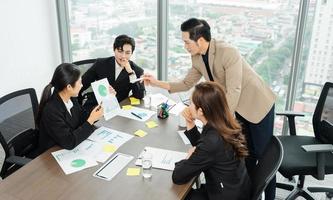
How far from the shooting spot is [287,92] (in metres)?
3.52

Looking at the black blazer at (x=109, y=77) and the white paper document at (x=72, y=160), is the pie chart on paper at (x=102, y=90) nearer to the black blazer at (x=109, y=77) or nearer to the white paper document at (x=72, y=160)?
the black blazer at (x=109, y=77)

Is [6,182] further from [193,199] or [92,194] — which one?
[193,199]

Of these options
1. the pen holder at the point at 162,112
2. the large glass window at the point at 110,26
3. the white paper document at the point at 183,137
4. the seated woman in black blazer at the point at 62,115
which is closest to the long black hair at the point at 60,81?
the seated woman in black blazer at the point at 62,115

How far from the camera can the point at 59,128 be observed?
6.95 feet

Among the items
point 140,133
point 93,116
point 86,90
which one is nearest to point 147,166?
point 140,133

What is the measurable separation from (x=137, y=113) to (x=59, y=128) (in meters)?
0.73

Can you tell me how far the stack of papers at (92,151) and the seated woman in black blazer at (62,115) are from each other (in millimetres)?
48

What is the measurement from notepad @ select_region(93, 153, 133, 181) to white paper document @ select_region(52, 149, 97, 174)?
0.28 feet

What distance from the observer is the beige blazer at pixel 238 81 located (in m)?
2.36

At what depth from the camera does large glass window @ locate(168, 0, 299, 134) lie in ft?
11.0

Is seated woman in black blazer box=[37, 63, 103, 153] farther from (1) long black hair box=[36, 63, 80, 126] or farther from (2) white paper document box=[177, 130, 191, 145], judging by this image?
(2) white paper document box=[177, 130, 191, 145]

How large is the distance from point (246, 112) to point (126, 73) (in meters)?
1.19

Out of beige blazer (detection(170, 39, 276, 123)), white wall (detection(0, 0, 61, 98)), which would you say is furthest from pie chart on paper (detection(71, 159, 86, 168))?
white wall (detection(0, 0, 61, 98))

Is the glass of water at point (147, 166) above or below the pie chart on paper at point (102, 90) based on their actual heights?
below
